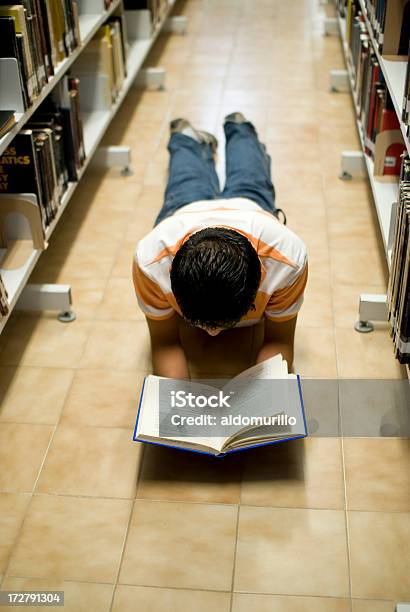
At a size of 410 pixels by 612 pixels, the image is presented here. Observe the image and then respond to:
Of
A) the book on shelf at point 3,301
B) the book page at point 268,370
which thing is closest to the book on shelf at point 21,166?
the book on shelf at point 3,301

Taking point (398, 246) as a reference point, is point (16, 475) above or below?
below

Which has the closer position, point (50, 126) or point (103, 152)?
point (50, 126)

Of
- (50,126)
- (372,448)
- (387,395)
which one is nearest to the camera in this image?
(372,448)

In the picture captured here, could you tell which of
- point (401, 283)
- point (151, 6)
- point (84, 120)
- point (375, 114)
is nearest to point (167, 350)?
point (401, 283)

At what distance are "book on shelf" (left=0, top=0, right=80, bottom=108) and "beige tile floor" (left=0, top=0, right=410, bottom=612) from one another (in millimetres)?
652

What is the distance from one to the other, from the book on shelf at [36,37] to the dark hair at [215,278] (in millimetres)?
885

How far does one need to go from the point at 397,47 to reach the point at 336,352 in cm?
103

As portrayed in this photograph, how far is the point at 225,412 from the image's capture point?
1724mm

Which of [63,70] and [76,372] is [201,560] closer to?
[76,372]

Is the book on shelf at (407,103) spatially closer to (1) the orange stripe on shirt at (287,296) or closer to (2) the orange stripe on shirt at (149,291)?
(1) the orange stripe on shirt at (287,296)

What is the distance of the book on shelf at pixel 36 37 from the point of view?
1.98 meters

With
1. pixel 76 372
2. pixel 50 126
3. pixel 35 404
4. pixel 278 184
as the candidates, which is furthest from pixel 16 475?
pixel 278 184

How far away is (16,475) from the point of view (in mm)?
1782

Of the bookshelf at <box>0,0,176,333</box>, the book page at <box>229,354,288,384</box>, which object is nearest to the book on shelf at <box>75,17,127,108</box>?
the bookshelf at <box>0,0,176,333</box>
